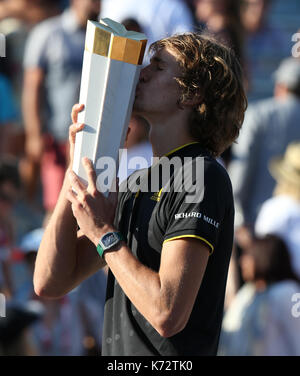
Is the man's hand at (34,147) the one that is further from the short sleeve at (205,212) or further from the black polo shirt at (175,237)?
the short sleeve at (205,212)

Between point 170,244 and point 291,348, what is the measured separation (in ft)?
9.51

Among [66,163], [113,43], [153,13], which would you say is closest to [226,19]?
[153,13]

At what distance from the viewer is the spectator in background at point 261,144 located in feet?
17.6

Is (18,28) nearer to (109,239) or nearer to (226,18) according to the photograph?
(226,18)

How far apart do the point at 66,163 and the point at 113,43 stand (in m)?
3.09

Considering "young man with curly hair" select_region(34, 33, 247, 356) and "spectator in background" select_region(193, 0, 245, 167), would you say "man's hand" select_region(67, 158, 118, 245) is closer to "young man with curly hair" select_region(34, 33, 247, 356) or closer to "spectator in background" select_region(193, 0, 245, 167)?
"young man with curly hair" select_region(34, 33, 247, 356)

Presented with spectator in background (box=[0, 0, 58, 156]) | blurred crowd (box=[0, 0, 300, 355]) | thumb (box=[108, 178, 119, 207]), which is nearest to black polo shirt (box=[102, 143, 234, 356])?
thumb (box=[108, 178, 119, 207])

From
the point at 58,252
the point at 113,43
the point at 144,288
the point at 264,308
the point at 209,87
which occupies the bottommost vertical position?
the point at 264,308

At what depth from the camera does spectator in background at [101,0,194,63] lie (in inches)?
210

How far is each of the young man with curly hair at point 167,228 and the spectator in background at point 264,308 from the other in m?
2.54

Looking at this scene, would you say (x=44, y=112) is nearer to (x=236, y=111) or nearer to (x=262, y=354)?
(x=262, y=354)

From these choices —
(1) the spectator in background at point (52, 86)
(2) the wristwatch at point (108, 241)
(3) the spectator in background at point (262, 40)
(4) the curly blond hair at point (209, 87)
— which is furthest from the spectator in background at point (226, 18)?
(2) the wristwatch at point (108, 241)

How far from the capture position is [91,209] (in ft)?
7.20

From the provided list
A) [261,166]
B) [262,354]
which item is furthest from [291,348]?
[261,166]
